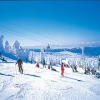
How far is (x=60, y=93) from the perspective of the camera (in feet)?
33.9

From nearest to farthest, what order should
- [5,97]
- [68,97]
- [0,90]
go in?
[5,97] → [68,97] → [0,90]

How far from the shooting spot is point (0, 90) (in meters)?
10.3

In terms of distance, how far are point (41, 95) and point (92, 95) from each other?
3.42m

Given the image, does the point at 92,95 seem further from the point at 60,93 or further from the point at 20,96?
the point at 20,96

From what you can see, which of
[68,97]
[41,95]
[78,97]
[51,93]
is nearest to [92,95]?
[78,97]

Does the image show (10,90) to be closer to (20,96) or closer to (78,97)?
(20,96)

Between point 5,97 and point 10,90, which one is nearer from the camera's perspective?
point 5,97

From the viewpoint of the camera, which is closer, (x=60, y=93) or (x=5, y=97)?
(x=5, y=97)

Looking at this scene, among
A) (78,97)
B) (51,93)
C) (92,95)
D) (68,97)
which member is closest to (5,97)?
(51,93)

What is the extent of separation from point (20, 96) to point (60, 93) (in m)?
2.68

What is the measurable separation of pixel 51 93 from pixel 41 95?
2.66ft

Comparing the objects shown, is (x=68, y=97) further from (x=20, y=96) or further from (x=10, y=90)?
(x=10, y=90)

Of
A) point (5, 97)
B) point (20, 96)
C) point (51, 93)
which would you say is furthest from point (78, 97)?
point (5, 97)

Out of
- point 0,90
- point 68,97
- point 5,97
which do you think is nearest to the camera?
point 5,97
